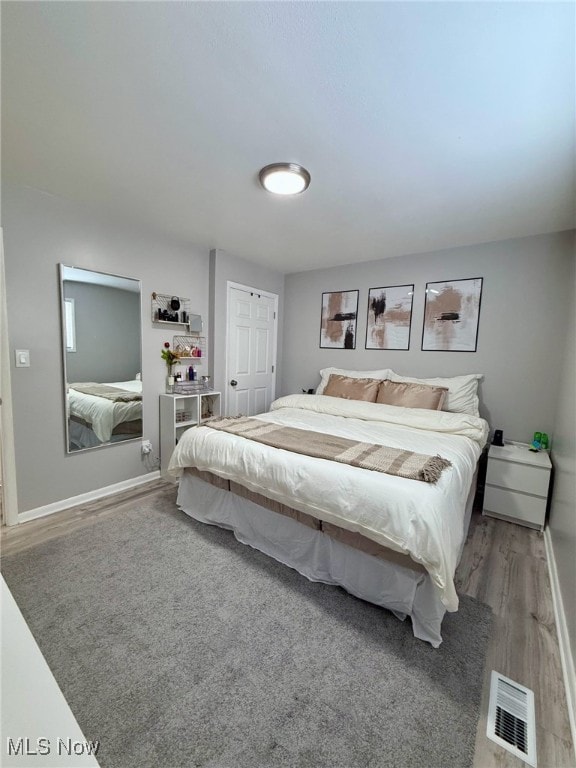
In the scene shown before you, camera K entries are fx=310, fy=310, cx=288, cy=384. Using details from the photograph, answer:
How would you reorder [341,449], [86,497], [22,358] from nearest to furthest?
1. [341,449]
2. [22,358]
3. [86,497]

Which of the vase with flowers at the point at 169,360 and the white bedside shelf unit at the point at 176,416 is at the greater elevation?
the vase with flowers at the point at 169,360

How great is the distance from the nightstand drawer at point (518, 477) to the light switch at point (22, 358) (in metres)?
3.78

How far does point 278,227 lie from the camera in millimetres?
2812

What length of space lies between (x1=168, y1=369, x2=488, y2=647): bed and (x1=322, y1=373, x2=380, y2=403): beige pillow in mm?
573

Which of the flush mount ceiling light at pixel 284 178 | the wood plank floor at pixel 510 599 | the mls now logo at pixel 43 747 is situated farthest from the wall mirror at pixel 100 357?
the mls now logo at pixel 43 747

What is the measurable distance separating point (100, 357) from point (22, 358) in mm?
547

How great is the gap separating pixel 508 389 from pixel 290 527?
2457 mm

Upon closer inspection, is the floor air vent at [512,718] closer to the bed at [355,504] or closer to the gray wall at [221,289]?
the bed at [355,504]

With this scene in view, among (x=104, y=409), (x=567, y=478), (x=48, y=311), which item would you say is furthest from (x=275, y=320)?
(x=567, y=478)

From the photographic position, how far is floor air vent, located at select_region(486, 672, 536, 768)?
109cm

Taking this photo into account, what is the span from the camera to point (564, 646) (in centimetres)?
143

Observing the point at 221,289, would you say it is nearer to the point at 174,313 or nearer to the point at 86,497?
the point at 174,313

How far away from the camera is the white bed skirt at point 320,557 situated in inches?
59.0

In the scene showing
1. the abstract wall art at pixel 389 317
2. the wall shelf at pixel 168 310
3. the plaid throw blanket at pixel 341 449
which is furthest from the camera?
the abstract wall art at pixel 389 317
